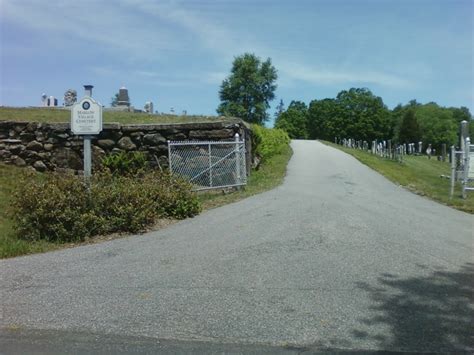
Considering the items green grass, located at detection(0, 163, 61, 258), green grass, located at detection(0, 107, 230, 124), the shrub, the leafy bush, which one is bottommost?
green grass, located at detection(0, 163, 61, 258)

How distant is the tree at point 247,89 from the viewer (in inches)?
3152

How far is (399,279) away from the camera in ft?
19.5

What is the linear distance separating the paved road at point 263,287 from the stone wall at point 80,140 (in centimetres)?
538

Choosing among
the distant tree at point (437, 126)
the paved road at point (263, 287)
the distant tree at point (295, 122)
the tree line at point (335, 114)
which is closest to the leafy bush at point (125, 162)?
the paved road at point (263, 287)

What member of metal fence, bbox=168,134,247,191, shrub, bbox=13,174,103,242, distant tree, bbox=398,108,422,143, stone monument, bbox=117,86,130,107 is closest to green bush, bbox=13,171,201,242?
shrub, bbox=13,174,103,242

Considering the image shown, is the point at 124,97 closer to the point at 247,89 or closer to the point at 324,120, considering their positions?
the point at 247,89

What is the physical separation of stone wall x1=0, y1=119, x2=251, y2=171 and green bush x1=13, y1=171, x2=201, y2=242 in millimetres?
4504

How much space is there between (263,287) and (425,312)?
1.66 meters

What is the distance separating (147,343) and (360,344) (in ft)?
5.72

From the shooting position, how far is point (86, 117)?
9.65 metres

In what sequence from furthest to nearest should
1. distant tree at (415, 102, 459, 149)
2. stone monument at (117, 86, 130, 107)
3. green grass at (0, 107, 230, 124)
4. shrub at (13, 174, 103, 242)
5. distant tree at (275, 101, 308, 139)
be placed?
1. distant tree at (415, 102, 459, 149)
2. distant tree at (275, 101, 308, 139)
3. stone monument at (117, 86, 130, 107)
4. green grass at (0, 107, 230, 124)
5. shrub at (13, 174, 103, 242)

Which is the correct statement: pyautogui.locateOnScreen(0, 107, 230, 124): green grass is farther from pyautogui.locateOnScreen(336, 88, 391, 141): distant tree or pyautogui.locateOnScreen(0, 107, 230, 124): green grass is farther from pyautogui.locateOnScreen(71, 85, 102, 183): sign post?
pyautogui.locateOnScreen(336, 88, 391, 141): distant tree

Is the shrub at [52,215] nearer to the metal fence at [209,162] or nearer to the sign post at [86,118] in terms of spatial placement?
the sign post at [86,118]

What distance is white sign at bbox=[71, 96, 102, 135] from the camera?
9.63 meters
